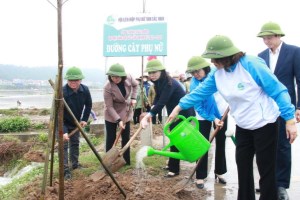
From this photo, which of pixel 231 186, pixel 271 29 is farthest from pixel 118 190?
pixel 271 29

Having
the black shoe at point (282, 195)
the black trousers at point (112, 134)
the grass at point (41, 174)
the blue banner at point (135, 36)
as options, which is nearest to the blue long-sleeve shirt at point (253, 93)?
the black shoe at point (282, 195)

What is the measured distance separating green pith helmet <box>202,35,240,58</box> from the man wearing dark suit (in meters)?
1.15

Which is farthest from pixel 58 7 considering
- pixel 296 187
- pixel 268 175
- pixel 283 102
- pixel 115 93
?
pixel 296 187

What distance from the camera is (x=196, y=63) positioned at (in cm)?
463

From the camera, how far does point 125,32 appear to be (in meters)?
6.80

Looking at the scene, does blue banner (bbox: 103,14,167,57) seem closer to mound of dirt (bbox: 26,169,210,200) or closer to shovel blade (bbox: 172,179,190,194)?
mound of dirt (bbox: 26,169,210,200)

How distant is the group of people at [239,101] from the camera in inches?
127

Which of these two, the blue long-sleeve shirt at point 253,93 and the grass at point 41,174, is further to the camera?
the grass at point 41,174

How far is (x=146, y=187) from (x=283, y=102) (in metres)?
2.22

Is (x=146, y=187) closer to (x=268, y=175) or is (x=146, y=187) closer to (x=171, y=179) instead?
(x=171, y=179)

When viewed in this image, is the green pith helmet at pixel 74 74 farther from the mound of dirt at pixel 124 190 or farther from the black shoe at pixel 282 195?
the black shoe at pixel 282 195

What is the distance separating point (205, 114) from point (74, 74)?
1.95m

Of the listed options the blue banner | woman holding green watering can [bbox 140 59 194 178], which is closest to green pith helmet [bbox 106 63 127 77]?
woman holding green watering can [bbox 140 59 194 178]

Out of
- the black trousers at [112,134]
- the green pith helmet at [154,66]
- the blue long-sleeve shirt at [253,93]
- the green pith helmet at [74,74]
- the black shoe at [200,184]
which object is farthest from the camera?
the black trousers at [112,134]
